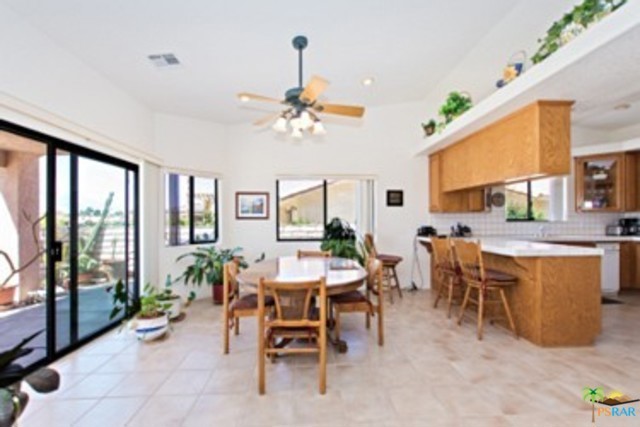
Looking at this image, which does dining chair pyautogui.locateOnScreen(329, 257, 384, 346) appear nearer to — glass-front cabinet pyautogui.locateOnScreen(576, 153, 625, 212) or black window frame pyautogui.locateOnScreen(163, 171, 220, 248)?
black window frame pyautogui.locateOnScreen(163, 171, 220, 248)

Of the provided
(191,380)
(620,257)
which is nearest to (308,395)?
(191,380)

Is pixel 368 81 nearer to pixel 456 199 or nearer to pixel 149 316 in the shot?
pixel 456 199

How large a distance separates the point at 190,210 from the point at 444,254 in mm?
3619

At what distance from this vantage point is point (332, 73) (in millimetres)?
3781

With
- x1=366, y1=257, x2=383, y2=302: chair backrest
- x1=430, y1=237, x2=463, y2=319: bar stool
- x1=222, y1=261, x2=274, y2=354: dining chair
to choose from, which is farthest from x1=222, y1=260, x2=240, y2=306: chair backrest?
x1=430, y1=237, x2=463, y2=319: bar stool

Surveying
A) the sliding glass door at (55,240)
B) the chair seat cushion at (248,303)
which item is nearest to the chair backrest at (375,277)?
the chair seat cushion at (248,303)

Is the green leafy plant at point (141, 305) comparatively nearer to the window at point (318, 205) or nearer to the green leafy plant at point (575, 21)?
the window at point (318, 205)

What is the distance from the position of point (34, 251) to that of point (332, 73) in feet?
10.9

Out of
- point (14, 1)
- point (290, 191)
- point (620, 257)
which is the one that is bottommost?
point (620, 257)

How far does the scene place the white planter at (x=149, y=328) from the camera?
10.2 feet

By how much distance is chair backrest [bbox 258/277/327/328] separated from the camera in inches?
87.6

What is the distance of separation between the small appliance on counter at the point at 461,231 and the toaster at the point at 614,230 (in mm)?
2292

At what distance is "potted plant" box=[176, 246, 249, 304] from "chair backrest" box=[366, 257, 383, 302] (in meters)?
2.05

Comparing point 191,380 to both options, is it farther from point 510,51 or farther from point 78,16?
point 510,51
